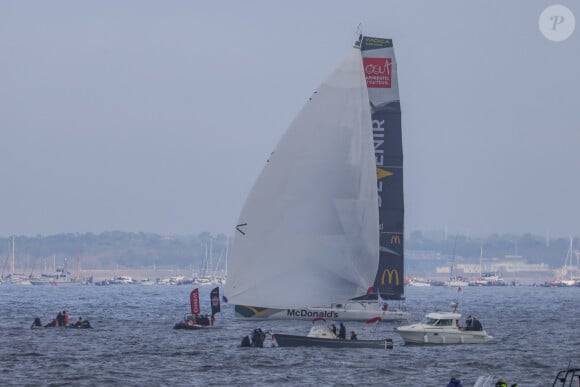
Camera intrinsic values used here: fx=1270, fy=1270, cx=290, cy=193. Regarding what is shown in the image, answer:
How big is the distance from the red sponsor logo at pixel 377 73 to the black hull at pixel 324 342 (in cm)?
2971

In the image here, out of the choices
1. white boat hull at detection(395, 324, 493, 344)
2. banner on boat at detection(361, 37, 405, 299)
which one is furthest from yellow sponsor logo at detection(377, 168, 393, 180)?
white boat hull at detection(395, 324, 493, 344)

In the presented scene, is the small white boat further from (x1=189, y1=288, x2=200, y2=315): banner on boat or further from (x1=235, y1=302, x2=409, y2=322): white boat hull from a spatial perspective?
(x1=189, y1=288, x2=200, y2=315): banner on boat

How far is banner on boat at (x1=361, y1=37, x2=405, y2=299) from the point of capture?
3880 inches

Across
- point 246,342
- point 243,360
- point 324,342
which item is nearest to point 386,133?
point 246,342

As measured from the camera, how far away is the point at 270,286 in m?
70.4

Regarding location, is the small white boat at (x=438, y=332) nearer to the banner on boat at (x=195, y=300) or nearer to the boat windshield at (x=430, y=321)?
the boat windshield at (x=430, y=321)

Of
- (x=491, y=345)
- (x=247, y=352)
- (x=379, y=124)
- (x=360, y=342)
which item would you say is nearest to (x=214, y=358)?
(x=247, y=352)

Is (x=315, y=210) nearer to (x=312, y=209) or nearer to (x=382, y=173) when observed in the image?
(x=312, y=209)

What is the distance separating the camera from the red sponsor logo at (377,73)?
323ft

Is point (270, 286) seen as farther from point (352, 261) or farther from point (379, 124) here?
point (379, 124)

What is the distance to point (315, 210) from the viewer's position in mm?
70375

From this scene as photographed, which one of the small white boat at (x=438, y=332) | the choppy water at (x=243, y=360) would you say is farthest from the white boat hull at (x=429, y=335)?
the choppy water at (x=243, y=360)

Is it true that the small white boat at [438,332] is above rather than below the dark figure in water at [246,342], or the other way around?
above

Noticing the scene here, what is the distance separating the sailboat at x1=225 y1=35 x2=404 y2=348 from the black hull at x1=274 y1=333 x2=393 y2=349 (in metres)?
3.45
